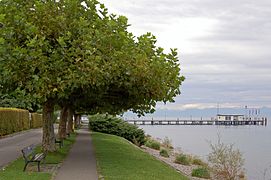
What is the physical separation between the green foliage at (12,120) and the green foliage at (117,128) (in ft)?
30.3

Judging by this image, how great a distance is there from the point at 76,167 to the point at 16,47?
4843mm

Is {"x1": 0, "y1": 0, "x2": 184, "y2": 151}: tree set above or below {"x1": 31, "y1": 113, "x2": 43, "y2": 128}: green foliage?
above

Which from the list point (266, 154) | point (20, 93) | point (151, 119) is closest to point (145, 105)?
point (20, 93)

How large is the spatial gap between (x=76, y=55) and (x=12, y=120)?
89.0ft

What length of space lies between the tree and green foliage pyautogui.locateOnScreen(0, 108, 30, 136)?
64.2 ft

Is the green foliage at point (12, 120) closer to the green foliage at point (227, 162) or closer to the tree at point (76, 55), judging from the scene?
the tree at point (76, 55)

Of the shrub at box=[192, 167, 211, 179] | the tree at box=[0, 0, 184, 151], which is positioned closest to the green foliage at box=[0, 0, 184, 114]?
the tree at box=[0, 0, 184, 151]

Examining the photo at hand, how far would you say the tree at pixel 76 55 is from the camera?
55.9ft

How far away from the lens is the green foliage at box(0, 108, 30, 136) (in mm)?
38366

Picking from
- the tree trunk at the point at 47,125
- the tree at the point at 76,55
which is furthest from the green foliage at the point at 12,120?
the tree at the point at 76,55

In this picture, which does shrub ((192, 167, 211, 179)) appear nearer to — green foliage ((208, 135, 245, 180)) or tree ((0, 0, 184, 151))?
green foliage ((208, 135, 245, 180))

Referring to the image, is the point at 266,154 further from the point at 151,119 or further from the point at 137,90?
the point at 151,119

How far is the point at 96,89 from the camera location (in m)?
19.3

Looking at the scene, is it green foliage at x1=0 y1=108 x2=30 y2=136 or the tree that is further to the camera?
green foliage at x1=0 y1=108 x2=30 y2=136
